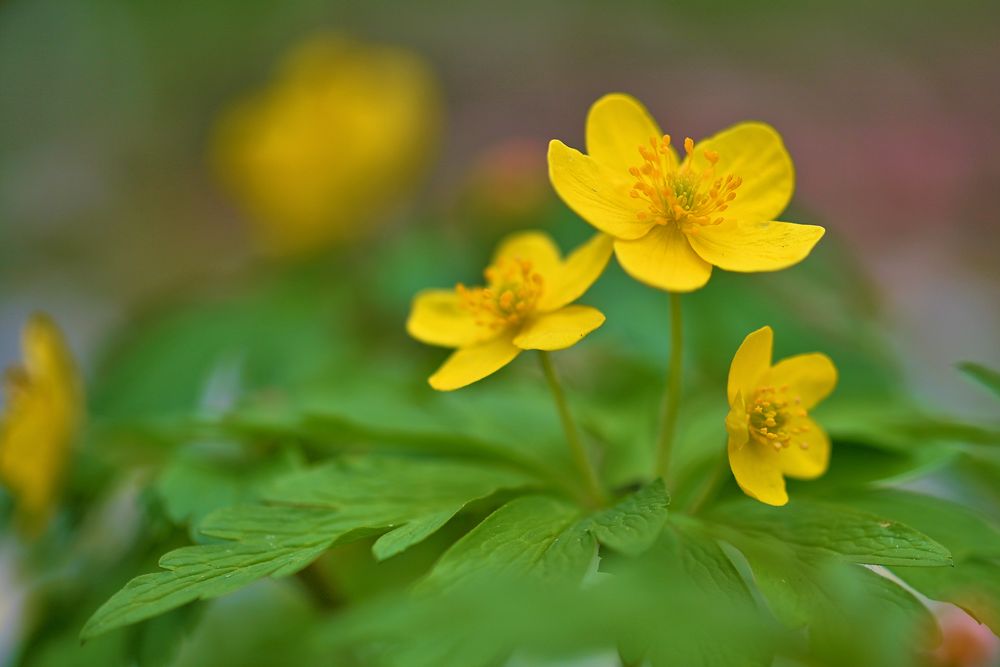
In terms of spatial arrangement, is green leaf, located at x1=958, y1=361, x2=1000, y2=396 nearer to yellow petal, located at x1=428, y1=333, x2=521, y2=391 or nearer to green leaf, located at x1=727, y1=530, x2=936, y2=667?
green leaf, located at x1=727, y1=530, x2=936, y2=667

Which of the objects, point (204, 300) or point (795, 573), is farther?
point (204, 300)

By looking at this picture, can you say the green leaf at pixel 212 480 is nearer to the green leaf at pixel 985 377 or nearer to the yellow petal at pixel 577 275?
the yellow petal at pixel 577 275

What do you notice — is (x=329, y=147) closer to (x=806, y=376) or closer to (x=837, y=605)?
(x=806, y=376)

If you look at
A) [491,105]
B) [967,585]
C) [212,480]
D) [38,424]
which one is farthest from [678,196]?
[491,105]

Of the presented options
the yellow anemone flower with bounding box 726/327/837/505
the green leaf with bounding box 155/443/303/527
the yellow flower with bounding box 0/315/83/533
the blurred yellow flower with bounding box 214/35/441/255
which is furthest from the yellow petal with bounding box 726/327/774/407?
the blurred yellow flower with bounding box 214/35/441/255

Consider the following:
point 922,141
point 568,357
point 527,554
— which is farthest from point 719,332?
point 922,141

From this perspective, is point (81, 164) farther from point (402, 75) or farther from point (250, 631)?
point (250, 631)

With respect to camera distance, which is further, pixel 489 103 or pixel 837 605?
pixel 489 103
